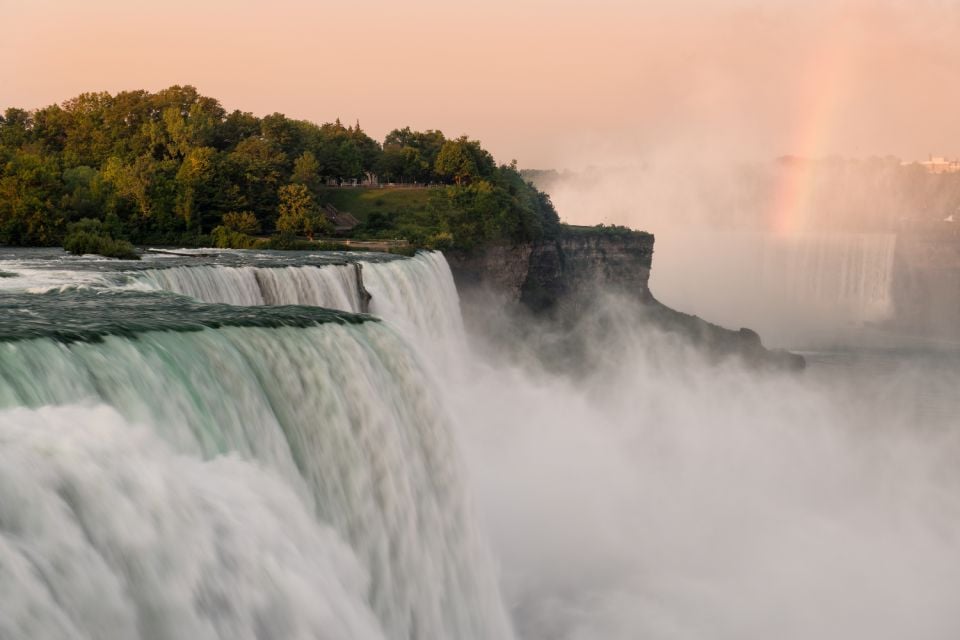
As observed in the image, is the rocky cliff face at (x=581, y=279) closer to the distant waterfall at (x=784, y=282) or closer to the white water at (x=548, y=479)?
the white water at (x=548, y=479)

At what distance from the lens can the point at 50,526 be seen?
293 inches

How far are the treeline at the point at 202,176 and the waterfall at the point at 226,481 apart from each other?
1407 inches

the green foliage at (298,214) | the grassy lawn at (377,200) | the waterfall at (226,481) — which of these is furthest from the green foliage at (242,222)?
the waterfall at (226,481)

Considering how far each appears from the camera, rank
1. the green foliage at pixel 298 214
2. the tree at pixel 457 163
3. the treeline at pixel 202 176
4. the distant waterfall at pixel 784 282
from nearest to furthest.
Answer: the treeline at pixel 202 176
the green foliage at pixel 298 214
the tree at pixel 457 163
the distant waterfall at pixel 784 282

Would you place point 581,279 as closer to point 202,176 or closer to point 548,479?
point 202,176

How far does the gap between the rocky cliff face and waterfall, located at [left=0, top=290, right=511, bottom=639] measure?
46881 millimetres

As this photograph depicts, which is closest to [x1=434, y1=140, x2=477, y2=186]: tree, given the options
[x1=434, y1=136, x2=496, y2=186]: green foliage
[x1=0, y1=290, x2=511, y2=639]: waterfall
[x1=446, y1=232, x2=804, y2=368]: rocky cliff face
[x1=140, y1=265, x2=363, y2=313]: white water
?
[x1=434, y1=136, x2=496, y2=186]: green foliage

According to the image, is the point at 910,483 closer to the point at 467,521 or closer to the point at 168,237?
the point at 467,521

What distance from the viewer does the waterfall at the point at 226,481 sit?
25.1 feet

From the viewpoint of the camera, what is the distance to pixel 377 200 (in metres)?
88.2

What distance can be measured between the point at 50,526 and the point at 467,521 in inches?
368

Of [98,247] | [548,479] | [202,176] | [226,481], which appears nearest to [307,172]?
[202,176]

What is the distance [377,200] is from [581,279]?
67.3ft

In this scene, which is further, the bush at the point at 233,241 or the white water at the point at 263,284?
the bush at the point at 233,241
